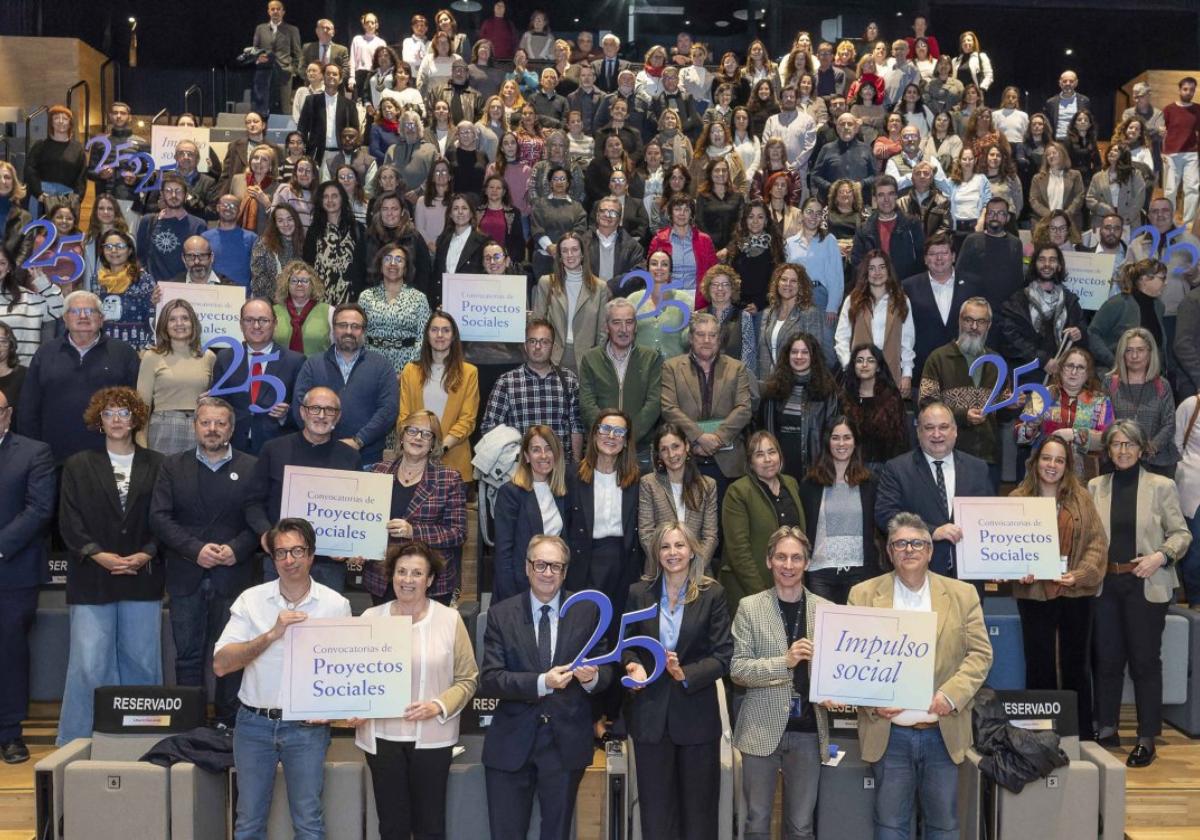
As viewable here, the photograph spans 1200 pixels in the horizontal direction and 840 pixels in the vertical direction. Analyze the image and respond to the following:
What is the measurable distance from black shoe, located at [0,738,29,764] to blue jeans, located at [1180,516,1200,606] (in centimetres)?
594

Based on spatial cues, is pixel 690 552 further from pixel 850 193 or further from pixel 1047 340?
pixel 850 193

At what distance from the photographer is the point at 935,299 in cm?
930

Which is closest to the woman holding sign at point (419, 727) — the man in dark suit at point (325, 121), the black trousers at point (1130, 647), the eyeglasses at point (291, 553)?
the eyeglasses at point (291, 553)

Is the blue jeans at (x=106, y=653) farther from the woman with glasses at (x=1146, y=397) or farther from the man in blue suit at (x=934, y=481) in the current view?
the woman with glasses at (x=1146, y=397)

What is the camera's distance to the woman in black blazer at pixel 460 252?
9656 millimetres

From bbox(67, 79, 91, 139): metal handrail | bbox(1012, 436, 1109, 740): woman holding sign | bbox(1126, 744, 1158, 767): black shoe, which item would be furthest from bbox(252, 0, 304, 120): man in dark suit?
bbox(1126, 744, 1158, 767): black shoe

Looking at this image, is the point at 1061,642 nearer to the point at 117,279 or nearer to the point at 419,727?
the point at 419,727

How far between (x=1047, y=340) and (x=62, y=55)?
38.7 ft

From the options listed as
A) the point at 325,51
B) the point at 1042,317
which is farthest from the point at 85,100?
the point at 1042,317

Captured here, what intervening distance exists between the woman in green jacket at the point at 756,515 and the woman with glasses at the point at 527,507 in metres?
0.81

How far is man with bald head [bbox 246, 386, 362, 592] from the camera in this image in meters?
7.05

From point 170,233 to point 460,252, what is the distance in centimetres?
189

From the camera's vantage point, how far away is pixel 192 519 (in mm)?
6934

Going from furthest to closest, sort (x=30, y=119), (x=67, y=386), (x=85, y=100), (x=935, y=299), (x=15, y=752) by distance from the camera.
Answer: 1. (x=85, y=100)
2. (x=30, y=119)
3. (x=935, y=299)
4. (x=67, y=386)
5. (x=15, y=752)
